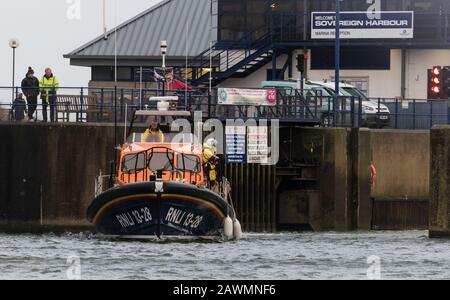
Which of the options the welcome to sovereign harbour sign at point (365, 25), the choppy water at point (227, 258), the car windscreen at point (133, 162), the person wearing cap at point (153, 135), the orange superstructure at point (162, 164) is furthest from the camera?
the welcome to sovereign harbour sign at point (365, 25)

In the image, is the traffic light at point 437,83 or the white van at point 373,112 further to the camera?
the white van at point 373,112

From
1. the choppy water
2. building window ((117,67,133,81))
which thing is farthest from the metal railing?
building window ((117,67,133,81))

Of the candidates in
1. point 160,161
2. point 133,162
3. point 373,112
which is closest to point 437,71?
point 373,112

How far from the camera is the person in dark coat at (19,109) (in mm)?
48062

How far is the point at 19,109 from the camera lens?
48.4m

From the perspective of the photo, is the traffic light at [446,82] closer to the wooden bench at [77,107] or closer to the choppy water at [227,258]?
the choppy water at [227,258]

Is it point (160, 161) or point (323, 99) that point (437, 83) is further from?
point (160, 161)

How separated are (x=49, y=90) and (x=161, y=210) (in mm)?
10292

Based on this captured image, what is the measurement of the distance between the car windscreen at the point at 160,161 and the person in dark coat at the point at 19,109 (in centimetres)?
690

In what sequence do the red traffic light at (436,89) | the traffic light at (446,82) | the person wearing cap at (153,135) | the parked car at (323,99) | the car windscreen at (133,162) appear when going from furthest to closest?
the parked car at (323,99) < the red traffic light at (436,89) < the traffic light at (446,82) < the person wearing cap at (153,135) < the car windscreen at (133,162)

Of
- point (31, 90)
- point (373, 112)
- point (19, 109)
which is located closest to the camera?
point (19, 109)

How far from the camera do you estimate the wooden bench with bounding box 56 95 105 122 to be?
4834 cm

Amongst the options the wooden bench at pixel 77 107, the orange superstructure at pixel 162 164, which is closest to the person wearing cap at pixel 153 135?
the orange superstructure at pixel 162 164
